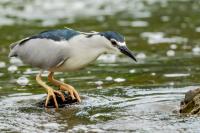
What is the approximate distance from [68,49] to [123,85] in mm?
2221

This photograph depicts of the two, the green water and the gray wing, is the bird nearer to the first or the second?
the gray wing

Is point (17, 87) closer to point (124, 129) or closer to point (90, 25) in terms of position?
point (124, 129)

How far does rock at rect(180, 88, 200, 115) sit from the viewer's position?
8644 millimetres

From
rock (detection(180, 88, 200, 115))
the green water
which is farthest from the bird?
rock (detection(180, 88, 200, 115))

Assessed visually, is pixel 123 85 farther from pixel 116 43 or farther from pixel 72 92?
pixel 116 43

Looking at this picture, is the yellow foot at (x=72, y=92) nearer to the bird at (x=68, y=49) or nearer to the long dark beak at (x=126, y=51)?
the bird at (x=68, y=49)

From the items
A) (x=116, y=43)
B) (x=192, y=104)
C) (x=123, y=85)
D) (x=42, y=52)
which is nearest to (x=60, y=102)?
(x=42, y=52)

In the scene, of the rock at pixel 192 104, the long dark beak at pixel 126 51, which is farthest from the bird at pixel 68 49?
the rock at pixel 192 104

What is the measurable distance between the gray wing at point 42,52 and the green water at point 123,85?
2.07 ft

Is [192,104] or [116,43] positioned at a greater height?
[116,43]

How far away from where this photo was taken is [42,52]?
32.4 ft

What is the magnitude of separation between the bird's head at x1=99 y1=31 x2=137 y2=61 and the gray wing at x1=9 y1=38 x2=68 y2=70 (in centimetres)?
67

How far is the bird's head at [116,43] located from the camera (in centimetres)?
909

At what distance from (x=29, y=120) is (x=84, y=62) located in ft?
4.13
